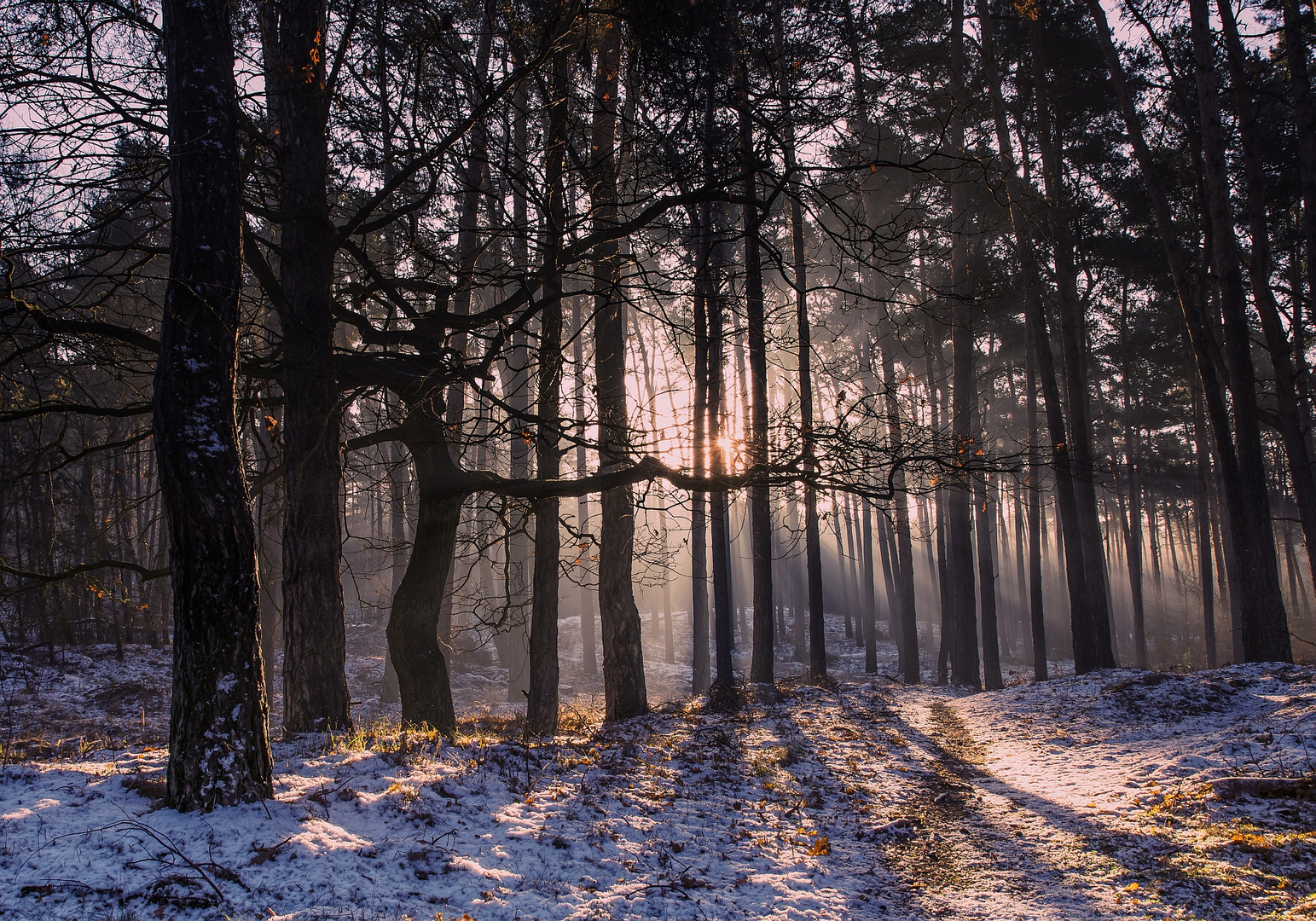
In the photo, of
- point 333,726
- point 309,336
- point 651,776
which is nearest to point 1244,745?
point 651,776

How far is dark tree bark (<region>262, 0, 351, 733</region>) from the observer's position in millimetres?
5941

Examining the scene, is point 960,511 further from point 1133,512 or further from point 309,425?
point 1133,512

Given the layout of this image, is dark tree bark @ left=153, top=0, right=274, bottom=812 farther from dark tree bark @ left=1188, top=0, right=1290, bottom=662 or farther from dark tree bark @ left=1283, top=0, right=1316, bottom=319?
dark tree bark @ left=1283, top=0, right=1316, bottom=319

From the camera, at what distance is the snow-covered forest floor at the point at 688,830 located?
3.11 meters

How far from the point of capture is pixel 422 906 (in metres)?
3.16

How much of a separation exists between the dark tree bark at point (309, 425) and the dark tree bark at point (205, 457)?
1.79m

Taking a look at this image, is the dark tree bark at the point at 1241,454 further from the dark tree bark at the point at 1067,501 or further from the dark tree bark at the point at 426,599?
the dark tree bark at the point at 426,599

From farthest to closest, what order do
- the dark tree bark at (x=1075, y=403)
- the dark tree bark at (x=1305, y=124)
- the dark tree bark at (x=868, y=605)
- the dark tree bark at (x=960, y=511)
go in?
the dark tree bark at (x=868, y=605)
the dark tree bark at (x=960, y=511)
the dark tree bark at (x=1075, y=403)
the dark tree bark at (x=1305, y=124)

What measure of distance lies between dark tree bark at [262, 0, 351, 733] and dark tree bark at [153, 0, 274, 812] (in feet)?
5.87

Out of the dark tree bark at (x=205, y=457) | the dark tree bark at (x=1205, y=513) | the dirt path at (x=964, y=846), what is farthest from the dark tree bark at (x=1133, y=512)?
the dark tree bark at (x=205, y=457)

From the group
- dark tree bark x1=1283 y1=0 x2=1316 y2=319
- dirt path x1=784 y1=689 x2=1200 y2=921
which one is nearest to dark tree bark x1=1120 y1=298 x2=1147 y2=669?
dark tree bark x1=1283 y1=0 x2=1316 y2=319

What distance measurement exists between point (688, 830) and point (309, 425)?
4.79 m

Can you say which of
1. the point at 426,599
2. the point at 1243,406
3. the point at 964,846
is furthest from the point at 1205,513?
the point at 426,599

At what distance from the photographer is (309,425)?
611 centimetres
